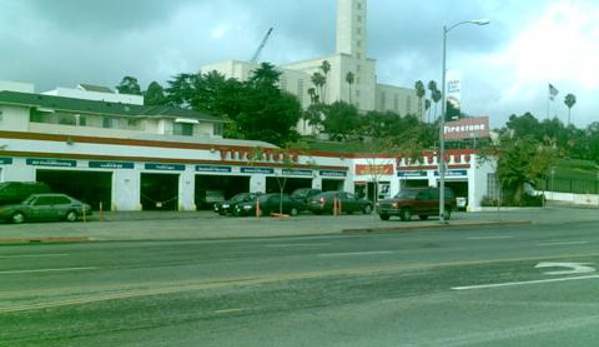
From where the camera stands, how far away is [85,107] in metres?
60.6

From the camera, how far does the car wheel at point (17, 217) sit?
30.8 m

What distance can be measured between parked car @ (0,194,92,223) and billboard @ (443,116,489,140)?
33.6 metres

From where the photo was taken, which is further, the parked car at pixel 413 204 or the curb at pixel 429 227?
the parked car at pixel 413 204

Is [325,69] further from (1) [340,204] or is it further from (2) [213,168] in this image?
(1) [340,204]

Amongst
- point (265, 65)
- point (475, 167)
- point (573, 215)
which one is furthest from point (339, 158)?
point (265, 65)

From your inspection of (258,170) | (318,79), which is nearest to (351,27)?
A: (318,79)

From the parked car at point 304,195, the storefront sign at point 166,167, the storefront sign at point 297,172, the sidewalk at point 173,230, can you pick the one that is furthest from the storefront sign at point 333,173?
the sidewalk at point 173,230

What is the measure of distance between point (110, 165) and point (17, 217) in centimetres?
1229

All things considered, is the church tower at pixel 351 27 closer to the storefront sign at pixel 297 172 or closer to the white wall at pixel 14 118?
the storefront sign at pixel 297 172

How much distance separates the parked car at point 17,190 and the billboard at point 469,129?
3445 centimetres

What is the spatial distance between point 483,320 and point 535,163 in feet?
147

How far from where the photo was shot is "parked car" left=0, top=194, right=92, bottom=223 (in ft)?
101

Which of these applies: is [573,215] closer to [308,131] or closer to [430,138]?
[430,138]

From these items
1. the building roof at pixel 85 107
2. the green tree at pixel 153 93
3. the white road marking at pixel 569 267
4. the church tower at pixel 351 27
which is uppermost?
the church tower at pixel 351 27
